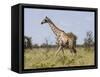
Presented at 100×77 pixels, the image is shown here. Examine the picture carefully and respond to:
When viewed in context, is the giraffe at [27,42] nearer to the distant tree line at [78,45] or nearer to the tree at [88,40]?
the distant tree line at [78,45]

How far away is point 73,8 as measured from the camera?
195 centimetres

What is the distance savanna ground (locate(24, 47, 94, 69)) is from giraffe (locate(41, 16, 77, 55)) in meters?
0.04

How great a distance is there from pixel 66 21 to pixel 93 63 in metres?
0.41

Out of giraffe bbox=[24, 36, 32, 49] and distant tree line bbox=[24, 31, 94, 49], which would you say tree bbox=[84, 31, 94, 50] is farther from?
giraffe bbox=[24, 36, 32, 49]

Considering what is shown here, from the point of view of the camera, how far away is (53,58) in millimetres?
1900

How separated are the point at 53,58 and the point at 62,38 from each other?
17cm

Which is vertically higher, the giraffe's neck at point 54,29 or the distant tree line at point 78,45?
the giraffe's neck at point 54,29

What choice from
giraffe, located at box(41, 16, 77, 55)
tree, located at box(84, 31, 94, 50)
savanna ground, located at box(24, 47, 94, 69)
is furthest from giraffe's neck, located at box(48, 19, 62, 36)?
tree, located at box(84, 31, 94, 50)

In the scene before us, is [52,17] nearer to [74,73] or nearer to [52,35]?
[52,35]

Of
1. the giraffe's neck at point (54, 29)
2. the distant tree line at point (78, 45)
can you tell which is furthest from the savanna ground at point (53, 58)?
the giraffe's neck at point (54, 29)

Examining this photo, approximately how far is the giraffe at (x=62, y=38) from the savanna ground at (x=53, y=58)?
4 centimetres

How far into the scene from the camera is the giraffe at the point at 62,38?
1892 millimetres

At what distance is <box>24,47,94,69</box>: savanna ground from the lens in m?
1.82

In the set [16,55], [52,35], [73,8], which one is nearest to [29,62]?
[16,55]
